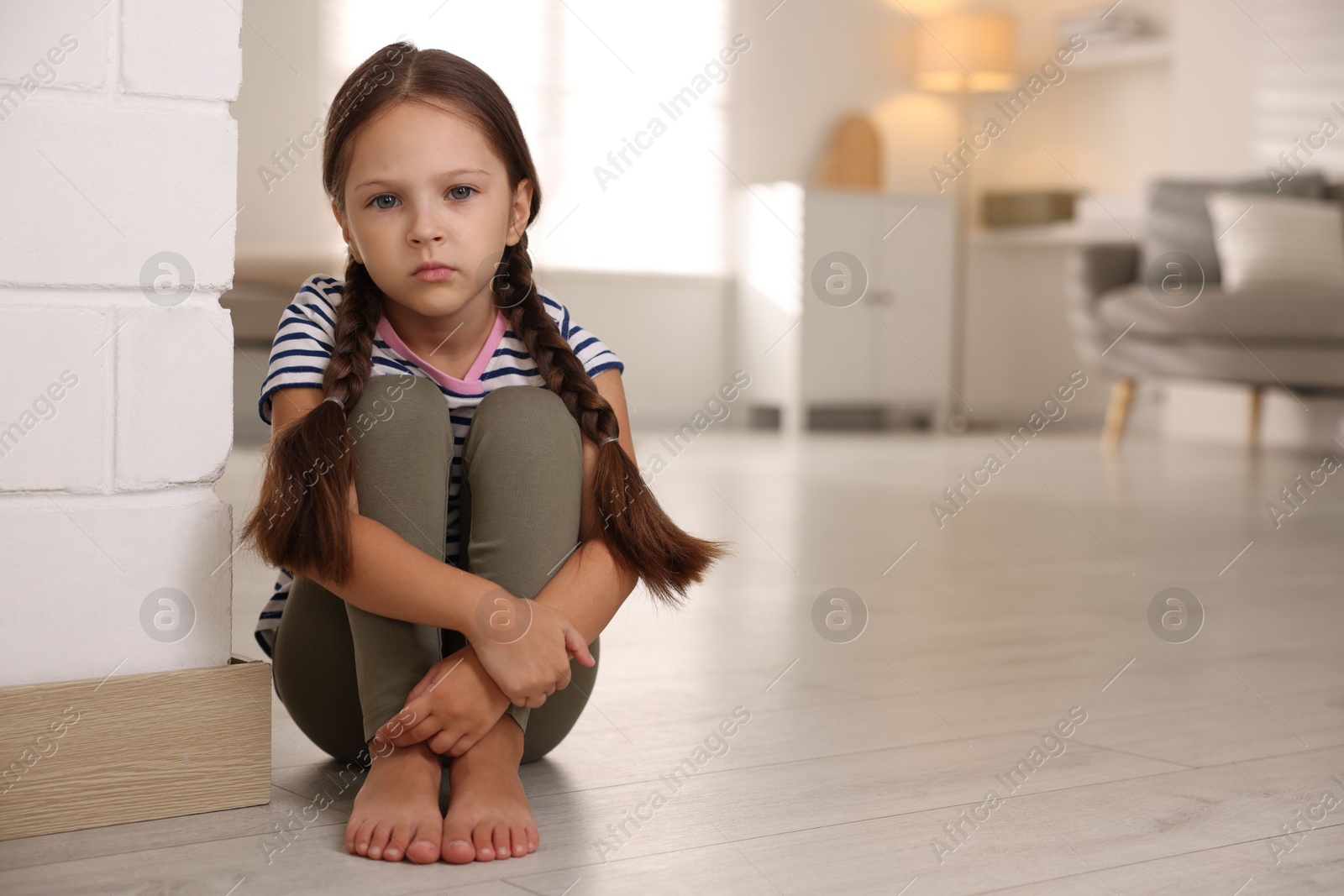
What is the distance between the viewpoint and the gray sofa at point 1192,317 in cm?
400

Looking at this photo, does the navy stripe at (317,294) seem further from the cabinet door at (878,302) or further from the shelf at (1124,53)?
the shelf at (1124,53)

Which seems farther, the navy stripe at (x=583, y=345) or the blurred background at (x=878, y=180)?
the blurred background at (x=878, y=180)

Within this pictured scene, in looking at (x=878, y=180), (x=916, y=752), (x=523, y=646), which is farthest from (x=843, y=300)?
(x=523, y=646)

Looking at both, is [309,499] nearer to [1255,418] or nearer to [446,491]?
[446,491]

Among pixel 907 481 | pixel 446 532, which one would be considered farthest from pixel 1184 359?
pixel 446 532

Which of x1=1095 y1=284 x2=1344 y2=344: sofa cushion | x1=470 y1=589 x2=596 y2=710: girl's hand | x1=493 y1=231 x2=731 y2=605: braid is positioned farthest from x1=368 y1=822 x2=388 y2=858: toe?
x1=1095 y1=284 x2=1344 y2=344: sofa cushion

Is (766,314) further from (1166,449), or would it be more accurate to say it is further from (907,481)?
(907,481)

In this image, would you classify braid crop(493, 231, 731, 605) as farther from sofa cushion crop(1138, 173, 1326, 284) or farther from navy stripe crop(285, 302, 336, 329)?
sofa cushion crop(1138, 173, 1326, 284)

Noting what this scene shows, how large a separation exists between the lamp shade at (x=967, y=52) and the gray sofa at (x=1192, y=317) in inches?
44.0

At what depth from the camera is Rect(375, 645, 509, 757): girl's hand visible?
2.75 ft

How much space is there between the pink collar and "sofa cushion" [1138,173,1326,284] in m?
4.05

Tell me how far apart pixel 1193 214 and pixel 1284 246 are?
0.42 metres

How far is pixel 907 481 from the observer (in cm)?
346

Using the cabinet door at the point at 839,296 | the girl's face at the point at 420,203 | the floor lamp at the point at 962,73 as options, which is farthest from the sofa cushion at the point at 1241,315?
the girl's face at the point at 420,203
